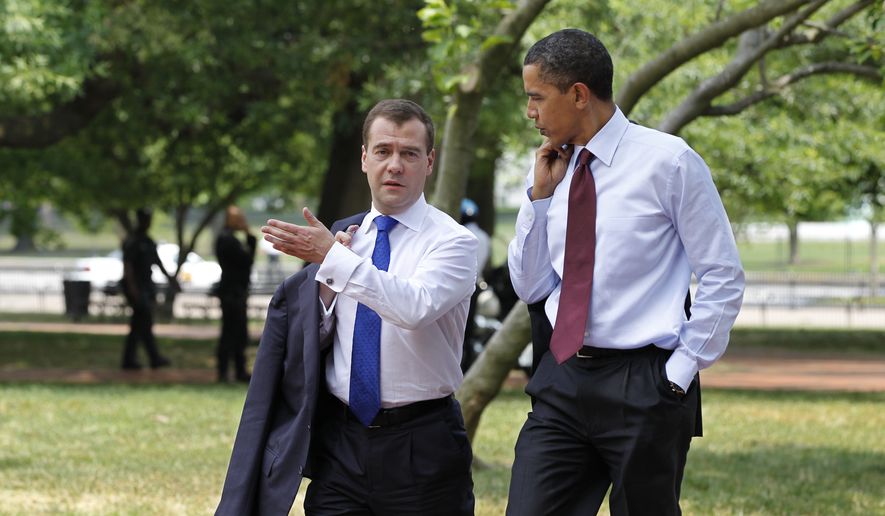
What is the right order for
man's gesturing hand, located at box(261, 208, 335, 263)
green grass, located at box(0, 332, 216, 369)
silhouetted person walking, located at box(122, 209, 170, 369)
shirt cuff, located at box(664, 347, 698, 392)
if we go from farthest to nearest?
green grass, located at box(0, 332, 216, 369) < silhouetted person walking, located at box(122, 209, 170, 369) < shirt cuff, located at box(664, 347, 698, 392) < man's gesturing hand, located at box(261, 208, 335, 263)

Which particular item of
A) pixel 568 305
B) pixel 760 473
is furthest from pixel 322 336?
pixel 760 473

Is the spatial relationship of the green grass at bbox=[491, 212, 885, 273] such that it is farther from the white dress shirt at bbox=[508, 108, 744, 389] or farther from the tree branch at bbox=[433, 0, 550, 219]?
the white dress shirt at bbox=[508, 108, 744, 389]

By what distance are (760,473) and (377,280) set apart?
6.61 m

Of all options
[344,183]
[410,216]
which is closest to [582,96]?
[410,216]

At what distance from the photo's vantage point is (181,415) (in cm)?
1305

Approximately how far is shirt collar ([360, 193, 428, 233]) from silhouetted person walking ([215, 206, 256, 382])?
11098 millimetres

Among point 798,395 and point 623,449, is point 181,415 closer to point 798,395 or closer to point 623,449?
point 798,395

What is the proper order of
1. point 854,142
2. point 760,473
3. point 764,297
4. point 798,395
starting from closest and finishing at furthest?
point 760,473
point 798,395
point 854,142
point 764,297

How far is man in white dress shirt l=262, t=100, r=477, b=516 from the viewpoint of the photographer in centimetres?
425

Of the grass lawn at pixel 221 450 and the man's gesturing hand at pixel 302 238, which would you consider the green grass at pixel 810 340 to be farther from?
the man's gesturing hand at pixel 302 238

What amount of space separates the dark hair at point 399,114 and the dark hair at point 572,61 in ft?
1.23

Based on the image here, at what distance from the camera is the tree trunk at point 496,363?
8.65 metres

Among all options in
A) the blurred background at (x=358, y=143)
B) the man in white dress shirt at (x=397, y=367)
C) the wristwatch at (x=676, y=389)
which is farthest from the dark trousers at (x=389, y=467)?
the blurred background at (x=358, y=143)

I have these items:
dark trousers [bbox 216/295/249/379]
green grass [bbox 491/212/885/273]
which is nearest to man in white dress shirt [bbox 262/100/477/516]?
dark trousers [bbox 216/295/249/379]
